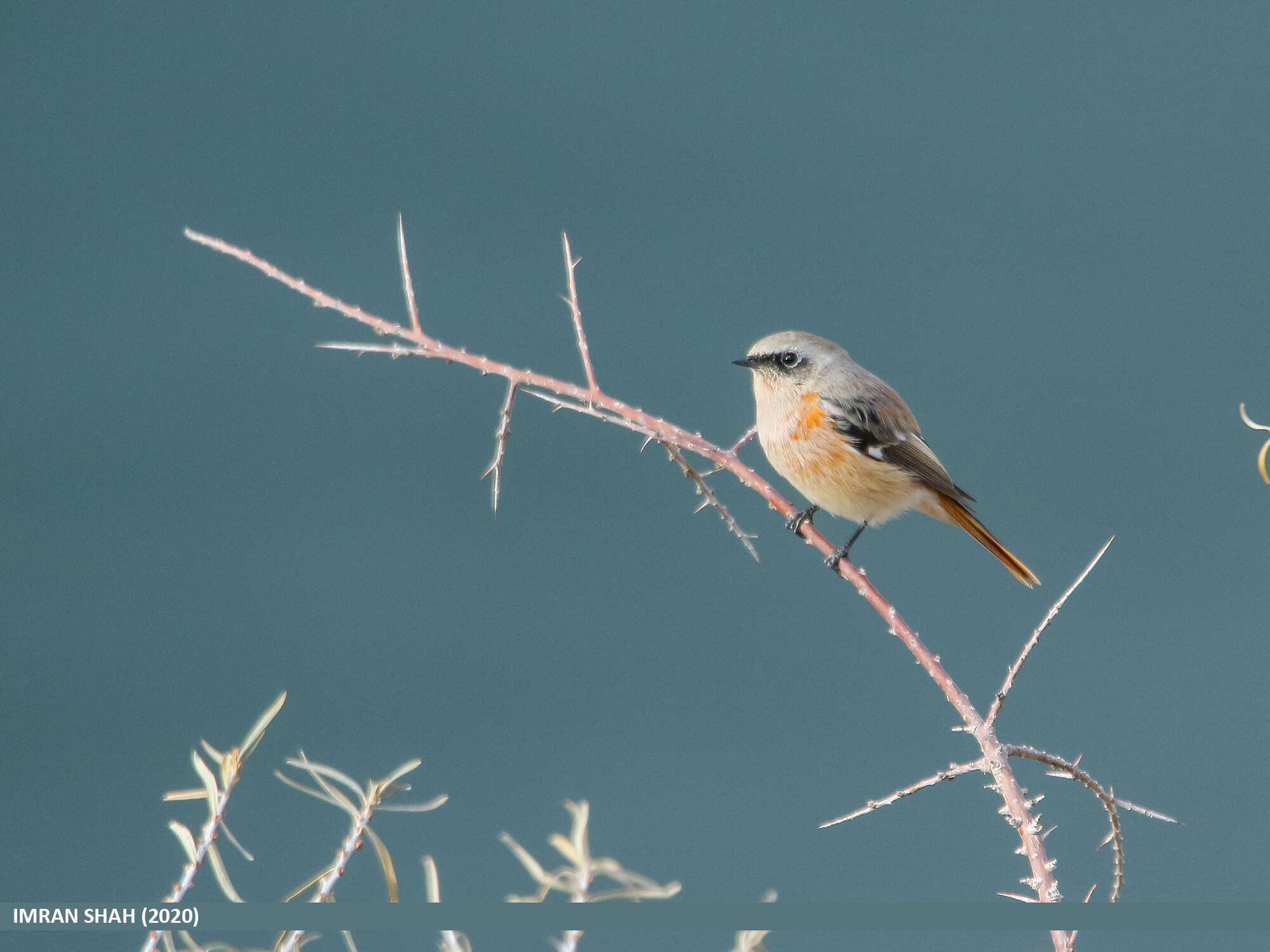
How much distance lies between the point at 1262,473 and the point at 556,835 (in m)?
0.44

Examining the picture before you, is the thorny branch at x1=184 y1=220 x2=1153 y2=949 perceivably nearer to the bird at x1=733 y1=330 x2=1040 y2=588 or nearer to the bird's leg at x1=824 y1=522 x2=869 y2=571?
the bird's leg at x1=824 y1=522 x2=869 y2=571

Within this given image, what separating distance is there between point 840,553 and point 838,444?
19.3 inches

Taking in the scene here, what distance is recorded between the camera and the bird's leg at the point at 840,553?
937 millimetres

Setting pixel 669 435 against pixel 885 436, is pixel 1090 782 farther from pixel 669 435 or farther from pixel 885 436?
pixel 885 436

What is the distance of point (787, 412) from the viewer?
1.47 metres

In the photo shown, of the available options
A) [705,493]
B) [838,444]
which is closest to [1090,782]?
[705,493]

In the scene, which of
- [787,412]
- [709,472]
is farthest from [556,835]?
[787,412]

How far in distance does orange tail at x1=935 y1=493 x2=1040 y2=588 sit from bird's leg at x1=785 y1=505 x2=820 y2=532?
17cm

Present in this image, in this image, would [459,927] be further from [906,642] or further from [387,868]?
[906,642]

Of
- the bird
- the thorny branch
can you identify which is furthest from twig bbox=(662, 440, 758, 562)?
the bird

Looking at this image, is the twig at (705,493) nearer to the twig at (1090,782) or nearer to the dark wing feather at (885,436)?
the twig at (1090,782)

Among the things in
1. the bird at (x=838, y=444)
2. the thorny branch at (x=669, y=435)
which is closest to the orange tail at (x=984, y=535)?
the bird at (x=838, y=444)

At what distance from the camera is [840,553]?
0.97 meters

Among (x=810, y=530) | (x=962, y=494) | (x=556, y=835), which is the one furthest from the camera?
(x=962, y=494)
